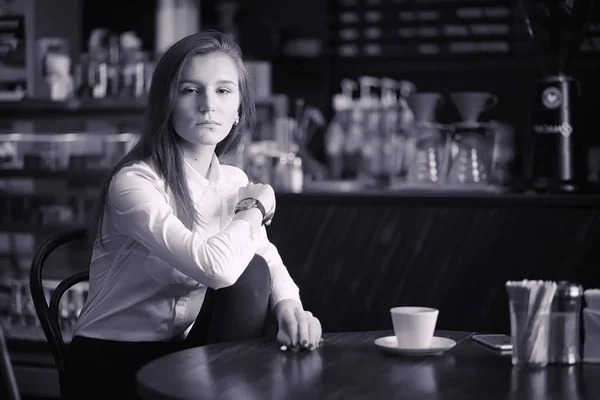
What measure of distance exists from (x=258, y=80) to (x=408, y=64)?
80cm

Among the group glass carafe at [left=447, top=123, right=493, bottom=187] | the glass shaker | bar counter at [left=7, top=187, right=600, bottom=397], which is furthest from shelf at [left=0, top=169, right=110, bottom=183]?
the glass shaker

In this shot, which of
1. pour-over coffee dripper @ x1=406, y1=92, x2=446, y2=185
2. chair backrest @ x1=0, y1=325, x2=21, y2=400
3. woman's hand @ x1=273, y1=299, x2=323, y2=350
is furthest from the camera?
pour-over coffee dripper @ x1=406, y1=92, x2=446, y2=185

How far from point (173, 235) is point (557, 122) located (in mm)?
1768

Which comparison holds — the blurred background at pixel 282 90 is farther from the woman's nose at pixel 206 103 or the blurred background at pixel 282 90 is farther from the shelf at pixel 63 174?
the woman's nose at pixel 206 103

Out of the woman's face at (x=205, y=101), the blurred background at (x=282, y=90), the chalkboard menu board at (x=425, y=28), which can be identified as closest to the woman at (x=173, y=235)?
the woman's face at (x=205, y=101)

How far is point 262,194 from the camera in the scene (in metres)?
1.83

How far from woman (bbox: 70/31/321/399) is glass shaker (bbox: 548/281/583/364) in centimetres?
48

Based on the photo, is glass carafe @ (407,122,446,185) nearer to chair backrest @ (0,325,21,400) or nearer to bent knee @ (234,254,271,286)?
bent knee @ (234,254,271,286)

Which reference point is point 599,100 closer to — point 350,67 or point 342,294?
point 350,67

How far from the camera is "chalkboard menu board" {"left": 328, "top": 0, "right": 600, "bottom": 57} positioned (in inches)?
172

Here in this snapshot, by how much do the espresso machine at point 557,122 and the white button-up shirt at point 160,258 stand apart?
4.64 feet

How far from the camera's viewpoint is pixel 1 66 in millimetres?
4320

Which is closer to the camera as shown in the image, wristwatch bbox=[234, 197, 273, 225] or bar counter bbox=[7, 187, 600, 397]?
wristwatch bbox=[234, 197, 273, 225]

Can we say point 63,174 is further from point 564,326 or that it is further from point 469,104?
point 564,326
